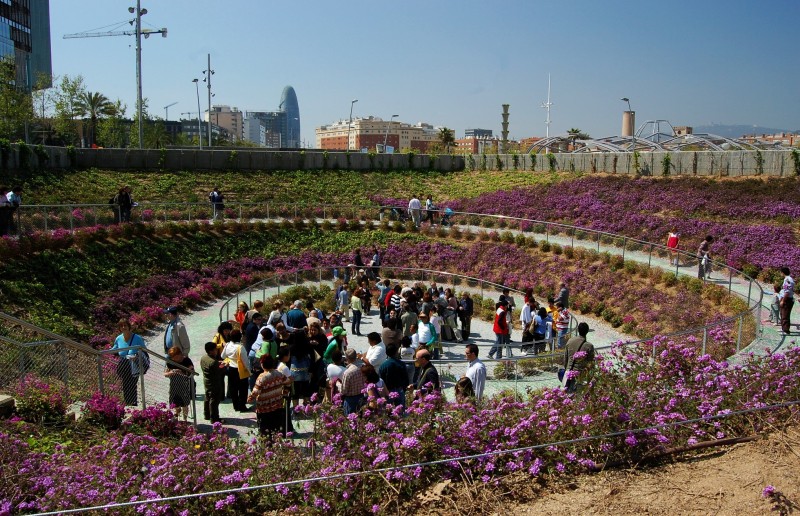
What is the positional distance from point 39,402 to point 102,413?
92 cm

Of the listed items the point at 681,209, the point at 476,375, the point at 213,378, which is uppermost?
the point at 681,209

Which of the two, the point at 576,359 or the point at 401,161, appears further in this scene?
the point at 401,161

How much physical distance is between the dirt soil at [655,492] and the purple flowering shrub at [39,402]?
5.48 metres

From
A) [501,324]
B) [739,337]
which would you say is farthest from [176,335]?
[739,337]

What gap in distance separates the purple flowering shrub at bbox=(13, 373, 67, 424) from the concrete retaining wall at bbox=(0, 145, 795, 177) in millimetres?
27436

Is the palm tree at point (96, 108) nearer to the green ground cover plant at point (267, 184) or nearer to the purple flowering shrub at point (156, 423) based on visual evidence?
the green ground cover plant at point (267, 184)

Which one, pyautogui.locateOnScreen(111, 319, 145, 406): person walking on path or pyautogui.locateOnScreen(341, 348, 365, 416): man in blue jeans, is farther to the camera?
pyautogui.locateOnScreen(111, 319, 145, 406): person walking on path

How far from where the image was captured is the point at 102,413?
29.3 ft

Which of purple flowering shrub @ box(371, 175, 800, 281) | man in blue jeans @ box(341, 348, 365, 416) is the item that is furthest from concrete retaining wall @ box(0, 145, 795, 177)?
man in blue jeans @ box(341, 348, 365, 416)

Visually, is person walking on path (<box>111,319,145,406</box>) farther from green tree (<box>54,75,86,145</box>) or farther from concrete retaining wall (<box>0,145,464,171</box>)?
green tree (<box>54,75,86,145</box>)

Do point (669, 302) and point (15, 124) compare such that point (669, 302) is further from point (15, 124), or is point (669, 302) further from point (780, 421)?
point (15, 124)

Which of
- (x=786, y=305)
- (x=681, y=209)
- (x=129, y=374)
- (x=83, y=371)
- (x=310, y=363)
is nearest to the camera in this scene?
(x=83, y=371)

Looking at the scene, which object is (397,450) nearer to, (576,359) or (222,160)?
(576,359)

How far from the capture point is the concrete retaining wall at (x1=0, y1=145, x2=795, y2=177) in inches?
1262
